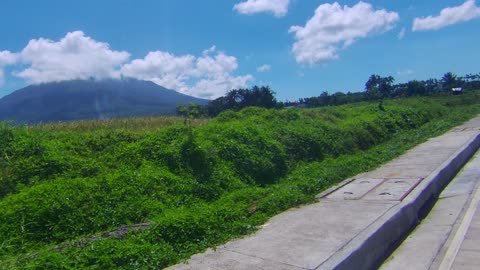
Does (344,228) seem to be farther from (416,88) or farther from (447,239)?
(416,88)

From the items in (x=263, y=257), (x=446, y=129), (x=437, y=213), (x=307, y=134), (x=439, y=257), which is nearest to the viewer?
(x=263, y=257)

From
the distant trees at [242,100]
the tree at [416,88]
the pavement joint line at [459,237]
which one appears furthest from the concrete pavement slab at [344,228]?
the tree at [416,88]

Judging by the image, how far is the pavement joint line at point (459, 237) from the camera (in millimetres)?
4768

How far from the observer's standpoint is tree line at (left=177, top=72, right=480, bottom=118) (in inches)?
947

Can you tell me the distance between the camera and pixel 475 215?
6.41m

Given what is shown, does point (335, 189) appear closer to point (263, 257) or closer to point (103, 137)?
point (263, 257)

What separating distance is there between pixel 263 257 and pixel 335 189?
13.0ft

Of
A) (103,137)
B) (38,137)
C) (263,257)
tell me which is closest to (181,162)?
(103,137)

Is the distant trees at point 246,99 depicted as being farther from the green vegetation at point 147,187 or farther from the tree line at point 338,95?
the green vegetation at point 147,187

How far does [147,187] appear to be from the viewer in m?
6.93

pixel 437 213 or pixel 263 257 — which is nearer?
pixel 263 257

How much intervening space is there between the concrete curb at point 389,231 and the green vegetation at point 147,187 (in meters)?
1.50

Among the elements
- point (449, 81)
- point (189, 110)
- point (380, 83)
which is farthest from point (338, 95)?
point (189, 110)

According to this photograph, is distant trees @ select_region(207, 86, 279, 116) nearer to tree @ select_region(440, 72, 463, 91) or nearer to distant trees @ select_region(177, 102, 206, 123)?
distant trees @ select_region(177, 102, 206, 123)
